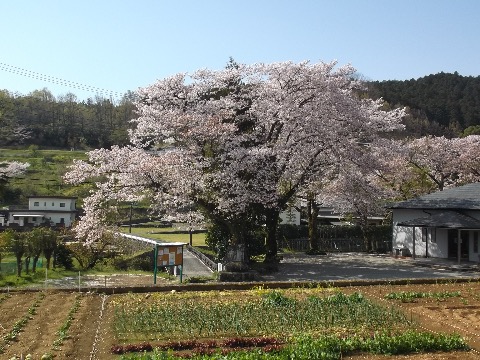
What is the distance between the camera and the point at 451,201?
2998 cm

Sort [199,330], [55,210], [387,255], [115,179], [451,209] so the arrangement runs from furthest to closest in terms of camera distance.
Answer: [55,210]
[387,255]
[451,209]
[115,179]
[199,330]

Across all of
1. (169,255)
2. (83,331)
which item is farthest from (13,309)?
(169,255)

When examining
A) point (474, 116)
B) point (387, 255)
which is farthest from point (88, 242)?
point (474, 116)

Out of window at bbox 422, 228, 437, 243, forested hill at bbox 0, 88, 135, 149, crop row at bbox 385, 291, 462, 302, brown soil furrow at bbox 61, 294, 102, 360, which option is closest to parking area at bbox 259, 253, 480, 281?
window at bbox 422, 228, 437, 243

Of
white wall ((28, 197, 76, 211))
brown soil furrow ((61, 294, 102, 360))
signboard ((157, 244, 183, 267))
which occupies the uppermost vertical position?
white wall ((28, 197, 76, 211))

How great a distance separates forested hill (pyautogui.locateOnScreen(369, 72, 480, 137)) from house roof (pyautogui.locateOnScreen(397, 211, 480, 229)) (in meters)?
43.5

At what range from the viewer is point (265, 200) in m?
24.1

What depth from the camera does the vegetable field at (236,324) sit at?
9789 millimetres

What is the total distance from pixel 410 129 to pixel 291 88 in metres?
50.5

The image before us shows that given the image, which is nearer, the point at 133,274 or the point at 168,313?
the point at 168,313

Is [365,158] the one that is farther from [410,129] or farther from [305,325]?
[410,129]

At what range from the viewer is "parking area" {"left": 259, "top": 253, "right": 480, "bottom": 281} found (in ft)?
75.0

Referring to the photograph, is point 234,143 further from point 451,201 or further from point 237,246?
point 451,201

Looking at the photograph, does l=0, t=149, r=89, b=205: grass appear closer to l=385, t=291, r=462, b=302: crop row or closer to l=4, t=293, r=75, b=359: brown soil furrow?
l=4, t=293, r=75, b=359: brown soil furrow
